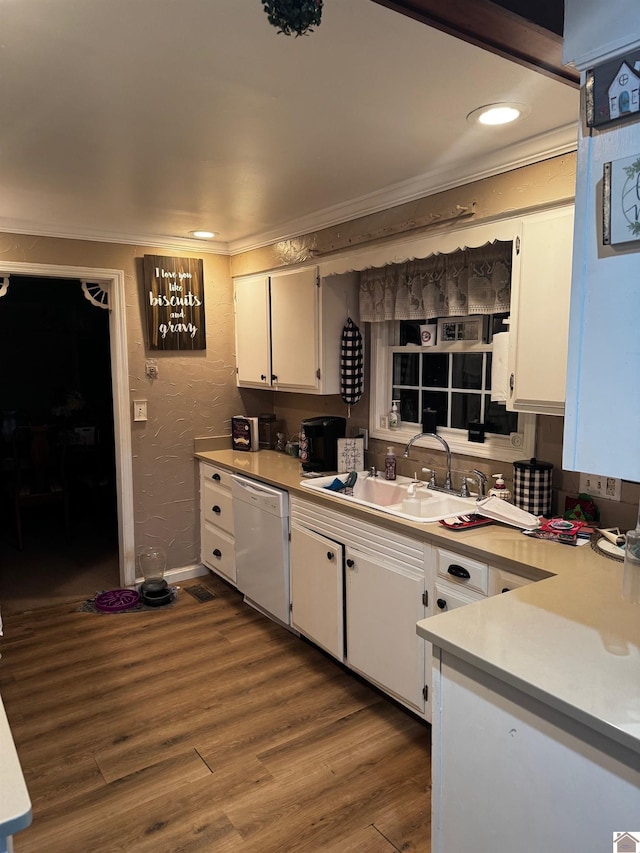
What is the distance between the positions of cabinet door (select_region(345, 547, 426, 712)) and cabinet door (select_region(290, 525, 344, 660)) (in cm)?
7

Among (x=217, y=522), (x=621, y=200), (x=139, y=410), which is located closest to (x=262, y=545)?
(x=217, y=522)

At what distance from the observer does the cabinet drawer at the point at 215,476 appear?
12.3 ft

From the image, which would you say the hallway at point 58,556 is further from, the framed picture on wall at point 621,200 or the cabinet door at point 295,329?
the framed picture on wall at point 621,200

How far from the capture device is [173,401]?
13.1ft

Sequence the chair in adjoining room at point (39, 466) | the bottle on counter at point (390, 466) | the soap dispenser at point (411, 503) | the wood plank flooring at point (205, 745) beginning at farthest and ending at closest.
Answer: the chair in adjoining room at point (39, 466) < the bottle on counter at point (390, 466) < the soap dispenser at point (411, 503) < the wood plank flooring at point (205, 745)

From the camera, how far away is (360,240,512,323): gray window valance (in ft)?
8.23

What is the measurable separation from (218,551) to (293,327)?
1590 millimetres

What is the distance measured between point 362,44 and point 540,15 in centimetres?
56

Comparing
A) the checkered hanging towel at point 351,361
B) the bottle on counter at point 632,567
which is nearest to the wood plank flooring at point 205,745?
the bottle on counter at point 632,567

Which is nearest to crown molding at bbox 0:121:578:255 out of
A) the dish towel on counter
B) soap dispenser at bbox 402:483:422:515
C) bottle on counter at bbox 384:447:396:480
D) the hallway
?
the dish towel on counter

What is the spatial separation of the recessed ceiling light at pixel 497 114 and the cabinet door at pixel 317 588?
Answer: 180 cm

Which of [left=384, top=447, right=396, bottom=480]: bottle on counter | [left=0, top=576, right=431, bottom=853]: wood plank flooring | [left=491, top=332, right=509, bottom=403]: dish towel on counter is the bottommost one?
[left=0, top=576, right=431, bottom=853]: wood plank flooring

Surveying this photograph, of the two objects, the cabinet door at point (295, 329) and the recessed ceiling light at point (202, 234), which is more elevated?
the recessed ceiling light at point (202, 234)

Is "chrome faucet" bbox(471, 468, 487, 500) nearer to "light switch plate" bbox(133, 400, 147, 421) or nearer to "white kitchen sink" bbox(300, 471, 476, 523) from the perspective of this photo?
"white kitchen sink" bbox(300, 471, 476, 523)
